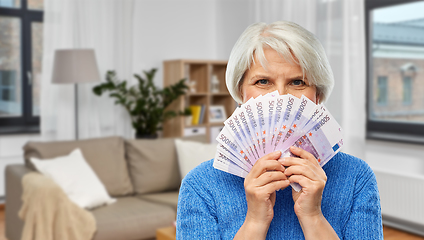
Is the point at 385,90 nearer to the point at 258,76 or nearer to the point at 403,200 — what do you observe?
the point at 403,200

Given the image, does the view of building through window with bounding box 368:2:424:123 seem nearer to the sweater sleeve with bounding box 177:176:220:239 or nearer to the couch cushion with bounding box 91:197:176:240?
the couch cushion with bounding box 91:197:176:240

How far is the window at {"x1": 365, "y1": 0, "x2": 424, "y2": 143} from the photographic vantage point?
4.24 meters

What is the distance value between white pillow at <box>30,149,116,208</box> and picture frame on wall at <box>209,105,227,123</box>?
2.57 meters

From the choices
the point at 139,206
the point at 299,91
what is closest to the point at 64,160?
the point at 139,206

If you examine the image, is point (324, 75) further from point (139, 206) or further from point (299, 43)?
point (139, 206)

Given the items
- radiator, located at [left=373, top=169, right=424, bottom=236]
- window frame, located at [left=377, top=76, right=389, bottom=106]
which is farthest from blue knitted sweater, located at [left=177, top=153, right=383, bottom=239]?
window frame, located at [left=377, top=76, right=389, bottom=106]

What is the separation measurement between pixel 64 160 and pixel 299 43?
2756 mm

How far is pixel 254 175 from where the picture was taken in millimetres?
882

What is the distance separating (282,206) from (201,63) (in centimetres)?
483

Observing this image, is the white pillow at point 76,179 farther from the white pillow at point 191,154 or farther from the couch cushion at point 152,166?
the white pillow at point 191,154

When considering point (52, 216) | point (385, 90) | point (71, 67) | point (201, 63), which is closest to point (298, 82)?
point (52, 216)

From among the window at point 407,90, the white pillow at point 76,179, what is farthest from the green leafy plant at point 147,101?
the window at point 407,90

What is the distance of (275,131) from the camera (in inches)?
35.1

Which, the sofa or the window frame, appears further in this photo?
the window frame
